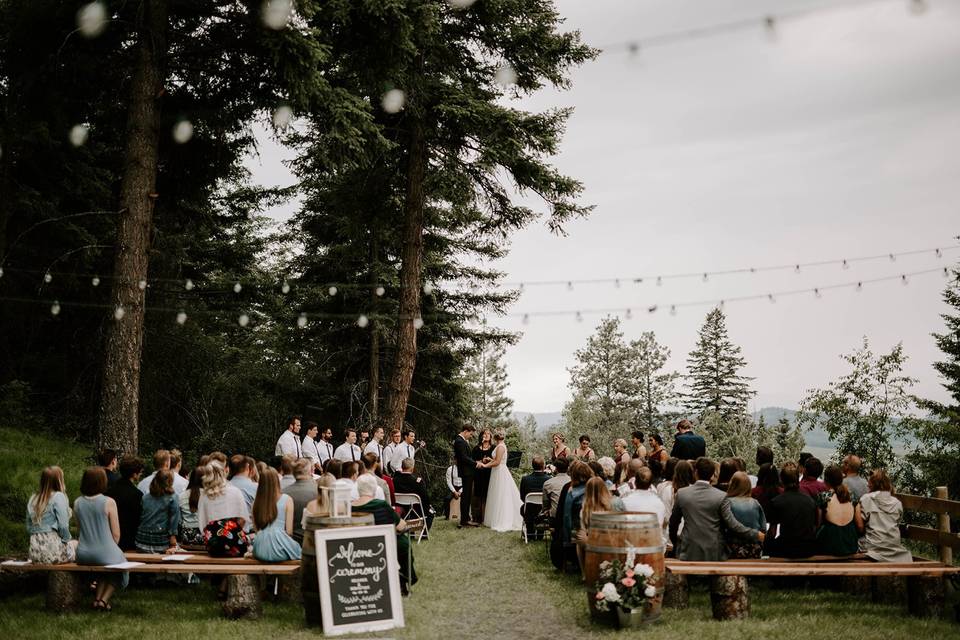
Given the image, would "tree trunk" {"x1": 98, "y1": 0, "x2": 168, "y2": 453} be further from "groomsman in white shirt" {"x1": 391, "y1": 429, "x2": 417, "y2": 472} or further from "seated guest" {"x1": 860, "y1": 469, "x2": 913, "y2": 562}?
"seated guest" {"x1": 860, "y1": 469, "x2": 913, "y2": 562}

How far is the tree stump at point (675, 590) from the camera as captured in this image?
719cm

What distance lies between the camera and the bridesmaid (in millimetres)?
13914

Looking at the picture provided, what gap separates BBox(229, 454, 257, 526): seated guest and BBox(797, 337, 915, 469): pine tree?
13083mm

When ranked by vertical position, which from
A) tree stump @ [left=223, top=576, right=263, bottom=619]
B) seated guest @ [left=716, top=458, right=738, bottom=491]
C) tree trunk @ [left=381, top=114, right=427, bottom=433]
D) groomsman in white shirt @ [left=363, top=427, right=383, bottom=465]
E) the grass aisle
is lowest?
the grass aisle

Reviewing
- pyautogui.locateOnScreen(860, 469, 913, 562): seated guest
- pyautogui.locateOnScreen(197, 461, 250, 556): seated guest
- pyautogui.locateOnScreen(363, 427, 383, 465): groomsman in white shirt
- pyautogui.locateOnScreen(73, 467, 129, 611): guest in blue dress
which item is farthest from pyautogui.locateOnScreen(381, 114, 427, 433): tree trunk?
pyautogui.locateOnScreen(860, 469, 913, 562): seated guest

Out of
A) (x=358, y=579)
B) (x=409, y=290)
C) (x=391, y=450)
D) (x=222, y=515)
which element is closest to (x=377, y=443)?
(x=391, y=450)

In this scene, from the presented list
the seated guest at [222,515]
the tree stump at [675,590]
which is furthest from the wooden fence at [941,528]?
the seated guest at [222,515]

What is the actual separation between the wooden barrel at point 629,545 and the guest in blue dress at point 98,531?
4390mm

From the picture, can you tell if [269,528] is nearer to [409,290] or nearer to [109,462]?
[109,462]

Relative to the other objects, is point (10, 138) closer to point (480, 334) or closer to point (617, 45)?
point (617, 45)

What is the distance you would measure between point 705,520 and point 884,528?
1.71 m

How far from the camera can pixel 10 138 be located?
1333cm

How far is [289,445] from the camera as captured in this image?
13.4 metres

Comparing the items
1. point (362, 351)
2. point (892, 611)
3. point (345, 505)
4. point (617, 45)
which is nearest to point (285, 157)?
point (362, 351)
